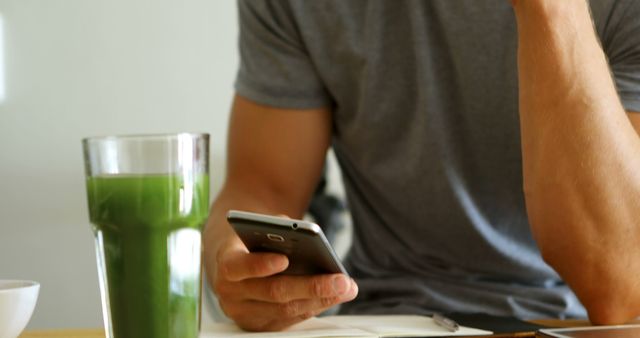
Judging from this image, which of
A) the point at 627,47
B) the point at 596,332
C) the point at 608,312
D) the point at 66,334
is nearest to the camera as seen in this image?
the point at 596,332

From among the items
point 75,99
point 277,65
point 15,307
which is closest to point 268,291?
point 15,307

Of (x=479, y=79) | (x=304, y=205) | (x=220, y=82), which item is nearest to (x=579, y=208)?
(x=479, y=79)

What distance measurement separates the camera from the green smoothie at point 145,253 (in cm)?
65

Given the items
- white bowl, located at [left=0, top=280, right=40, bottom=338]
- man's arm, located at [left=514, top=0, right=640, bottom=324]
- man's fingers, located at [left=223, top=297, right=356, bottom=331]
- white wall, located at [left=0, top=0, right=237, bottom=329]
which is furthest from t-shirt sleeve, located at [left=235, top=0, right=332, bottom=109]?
white wall, located at [left=0, top=0, right=237, bottom=329]

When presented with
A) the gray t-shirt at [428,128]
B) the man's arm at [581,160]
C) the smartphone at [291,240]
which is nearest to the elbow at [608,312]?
the man's arm at [581,160]

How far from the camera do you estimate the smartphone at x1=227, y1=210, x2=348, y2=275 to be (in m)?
0.69

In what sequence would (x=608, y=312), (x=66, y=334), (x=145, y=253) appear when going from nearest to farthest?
(x=145, y=253)
(x=66, y=334)
(x=608, y=312)

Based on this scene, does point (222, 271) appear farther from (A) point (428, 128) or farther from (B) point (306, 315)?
(A) point (428, 128)

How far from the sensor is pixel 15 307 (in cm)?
72

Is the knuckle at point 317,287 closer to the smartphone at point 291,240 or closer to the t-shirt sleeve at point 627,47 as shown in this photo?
the smartphone at point 291,240

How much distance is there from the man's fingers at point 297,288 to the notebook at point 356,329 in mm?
34

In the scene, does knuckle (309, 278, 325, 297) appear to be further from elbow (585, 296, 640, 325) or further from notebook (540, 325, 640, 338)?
elbow (585, 296, 640, 325)

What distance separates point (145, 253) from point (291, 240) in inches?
5.0

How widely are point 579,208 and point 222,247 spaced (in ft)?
1.38
